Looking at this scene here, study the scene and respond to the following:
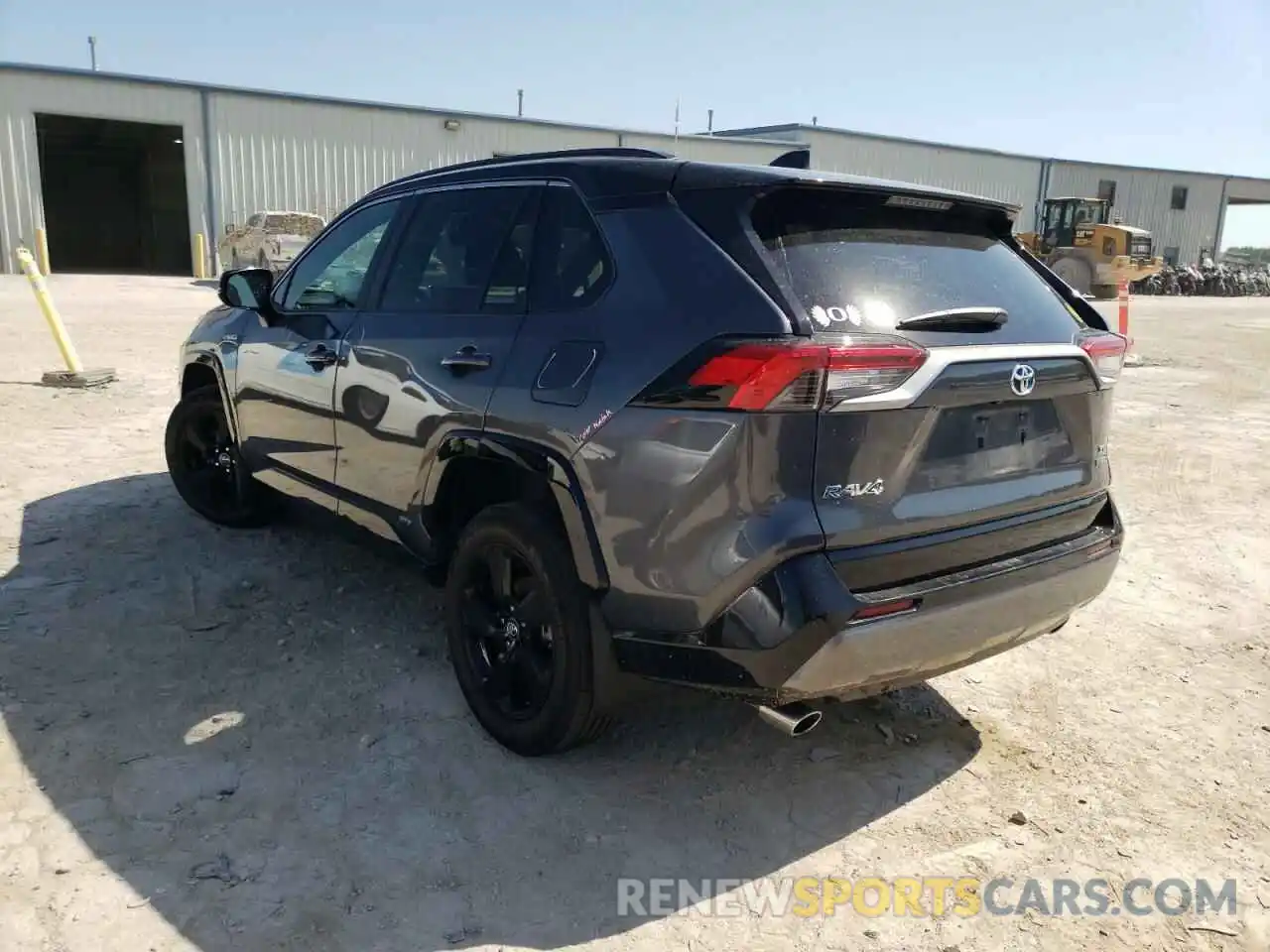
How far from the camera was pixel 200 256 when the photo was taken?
2636 cm

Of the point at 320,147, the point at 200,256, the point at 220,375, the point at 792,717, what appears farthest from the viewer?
the point at 320,147

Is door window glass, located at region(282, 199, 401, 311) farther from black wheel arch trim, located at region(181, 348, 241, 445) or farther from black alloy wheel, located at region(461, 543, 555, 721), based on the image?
black alloy wheel, located at region(461, 543, 555, 721)

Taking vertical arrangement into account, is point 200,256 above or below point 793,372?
below

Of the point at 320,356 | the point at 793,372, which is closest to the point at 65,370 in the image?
the point at 320,356

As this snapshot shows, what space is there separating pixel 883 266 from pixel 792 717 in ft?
4.18

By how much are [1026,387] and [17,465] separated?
6116mm

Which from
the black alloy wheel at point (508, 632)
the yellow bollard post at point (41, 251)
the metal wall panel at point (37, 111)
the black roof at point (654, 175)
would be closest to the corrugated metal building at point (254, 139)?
the metal wall panel at point (37, 111)

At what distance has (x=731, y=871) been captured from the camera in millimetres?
2686

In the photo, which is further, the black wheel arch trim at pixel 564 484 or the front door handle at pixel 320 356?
the front door handle at pixel 320 356

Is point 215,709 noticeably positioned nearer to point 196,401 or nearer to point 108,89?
point 196,401

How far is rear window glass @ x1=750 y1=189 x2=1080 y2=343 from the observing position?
8.39ft

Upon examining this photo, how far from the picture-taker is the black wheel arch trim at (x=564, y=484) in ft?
8.96

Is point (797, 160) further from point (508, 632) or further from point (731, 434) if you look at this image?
point (508, 632)

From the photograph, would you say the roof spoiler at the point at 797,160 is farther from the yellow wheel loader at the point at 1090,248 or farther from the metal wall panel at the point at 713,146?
the metal wall panel at the point at 713,146
